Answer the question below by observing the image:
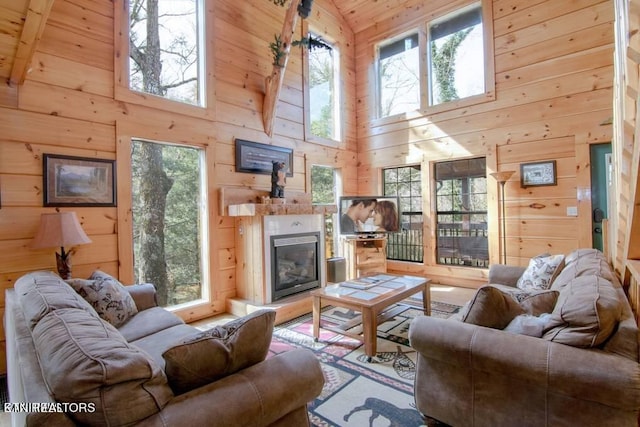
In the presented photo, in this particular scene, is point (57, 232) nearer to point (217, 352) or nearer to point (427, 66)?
point (217, 352)

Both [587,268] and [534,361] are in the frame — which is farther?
[587,268]

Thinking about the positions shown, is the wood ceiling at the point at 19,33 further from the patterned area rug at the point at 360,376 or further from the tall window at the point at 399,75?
the tall window at the point at 399,75

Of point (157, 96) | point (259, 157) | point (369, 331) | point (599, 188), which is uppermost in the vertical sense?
point (157, 96)

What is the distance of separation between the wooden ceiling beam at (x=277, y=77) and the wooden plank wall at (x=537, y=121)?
7.75ft

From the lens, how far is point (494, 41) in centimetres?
455

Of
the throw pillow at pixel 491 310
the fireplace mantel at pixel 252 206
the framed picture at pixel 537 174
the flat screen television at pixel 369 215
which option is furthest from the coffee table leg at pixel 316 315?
the framed picture at pixel 537 174

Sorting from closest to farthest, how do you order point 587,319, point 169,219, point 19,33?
1. point 587,319
2. point 19,33
3. point 169,219

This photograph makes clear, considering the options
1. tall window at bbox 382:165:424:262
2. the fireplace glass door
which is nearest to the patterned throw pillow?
the fireplace glass door

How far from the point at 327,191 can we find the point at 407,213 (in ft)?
4.77

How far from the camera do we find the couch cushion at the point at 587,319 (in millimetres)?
1328

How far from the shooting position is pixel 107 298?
2.26 metres

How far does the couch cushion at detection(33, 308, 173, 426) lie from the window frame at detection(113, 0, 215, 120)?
2.77 meters

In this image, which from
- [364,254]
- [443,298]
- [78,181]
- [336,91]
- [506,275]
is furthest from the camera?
[336,91]

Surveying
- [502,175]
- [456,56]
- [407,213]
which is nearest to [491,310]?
[502,175]
